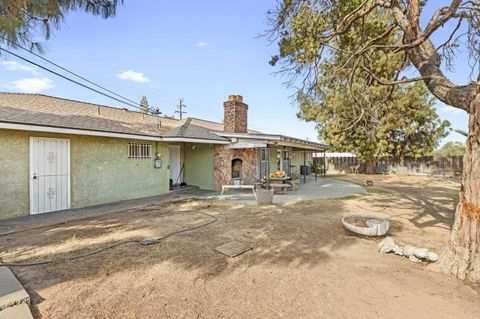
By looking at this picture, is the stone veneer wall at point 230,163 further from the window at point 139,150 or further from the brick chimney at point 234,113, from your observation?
the window at point 139,150

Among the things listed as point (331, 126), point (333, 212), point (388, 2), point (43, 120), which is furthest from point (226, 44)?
point (331, 126)

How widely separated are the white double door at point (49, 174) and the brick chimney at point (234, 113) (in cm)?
683

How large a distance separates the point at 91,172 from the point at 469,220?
977 centimetres

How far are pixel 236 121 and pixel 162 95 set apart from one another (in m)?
24.0

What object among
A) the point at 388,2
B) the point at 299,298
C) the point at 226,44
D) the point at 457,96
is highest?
the point at 226,44

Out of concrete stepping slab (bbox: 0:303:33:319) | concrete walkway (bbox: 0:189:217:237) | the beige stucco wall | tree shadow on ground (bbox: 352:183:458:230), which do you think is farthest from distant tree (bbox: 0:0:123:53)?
tree shadow on ground (bbox: 352:183:458:230)

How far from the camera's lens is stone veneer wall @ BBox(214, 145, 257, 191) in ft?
37.8

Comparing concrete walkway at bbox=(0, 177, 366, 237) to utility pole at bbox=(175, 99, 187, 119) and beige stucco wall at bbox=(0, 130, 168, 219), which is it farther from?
utility pole at bbox=(175, 99, 187, 119)

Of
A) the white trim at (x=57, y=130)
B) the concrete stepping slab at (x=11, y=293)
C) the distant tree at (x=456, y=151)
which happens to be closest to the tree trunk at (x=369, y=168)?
the distant tree at (x=456, y=151)

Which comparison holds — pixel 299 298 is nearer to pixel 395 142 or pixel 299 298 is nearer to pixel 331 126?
pixel 331 126

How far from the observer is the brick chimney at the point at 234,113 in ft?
39.2

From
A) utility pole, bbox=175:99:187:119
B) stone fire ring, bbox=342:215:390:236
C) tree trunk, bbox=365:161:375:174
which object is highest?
utility pole, bbox=175:99:187:119

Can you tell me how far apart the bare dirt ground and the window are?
409 centimetres

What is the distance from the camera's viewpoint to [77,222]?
6.26 meters
